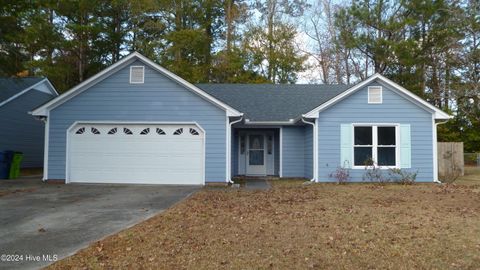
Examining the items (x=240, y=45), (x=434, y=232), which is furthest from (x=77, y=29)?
(x=434, y=232)

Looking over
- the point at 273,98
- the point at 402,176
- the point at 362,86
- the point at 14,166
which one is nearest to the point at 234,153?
the point at 273,98

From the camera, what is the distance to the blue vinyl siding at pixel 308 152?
51.0ft

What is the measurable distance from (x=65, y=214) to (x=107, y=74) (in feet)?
23.4

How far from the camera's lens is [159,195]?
37.3 ft

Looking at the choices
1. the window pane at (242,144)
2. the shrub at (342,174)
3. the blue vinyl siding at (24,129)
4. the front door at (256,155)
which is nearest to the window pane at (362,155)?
the shrub at (342,174)

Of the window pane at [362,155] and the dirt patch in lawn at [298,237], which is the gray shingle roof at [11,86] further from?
the window pane at [362,155]

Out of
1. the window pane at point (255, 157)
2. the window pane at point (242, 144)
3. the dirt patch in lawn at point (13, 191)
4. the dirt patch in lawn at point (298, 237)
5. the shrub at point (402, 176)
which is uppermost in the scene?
the window pane at point (242, 144)

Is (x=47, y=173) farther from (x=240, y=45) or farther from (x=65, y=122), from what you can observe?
(x=240, y=45)

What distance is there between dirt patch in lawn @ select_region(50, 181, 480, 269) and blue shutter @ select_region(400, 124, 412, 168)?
4.30 metres

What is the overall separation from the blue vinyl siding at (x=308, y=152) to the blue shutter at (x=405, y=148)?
3152mm

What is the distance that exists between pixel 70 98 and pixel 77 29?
17063mm

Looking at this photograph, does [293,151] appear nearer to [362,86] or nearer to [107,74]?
[362,86]

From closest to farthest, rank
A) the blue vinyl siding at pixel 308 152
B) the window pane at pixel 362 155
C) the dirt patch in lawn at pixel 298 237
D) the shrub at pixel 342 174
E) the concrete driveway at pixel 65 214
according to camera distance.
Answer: the dirt patch in lawn at pixel 298 237
the concrete driveway at pixel 65 214
the shrub at pixel 342 174
the window pane at pixel 362 155
the blue vinyl siding at pixel 308 152

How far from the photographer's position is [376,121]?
14.8 meters
